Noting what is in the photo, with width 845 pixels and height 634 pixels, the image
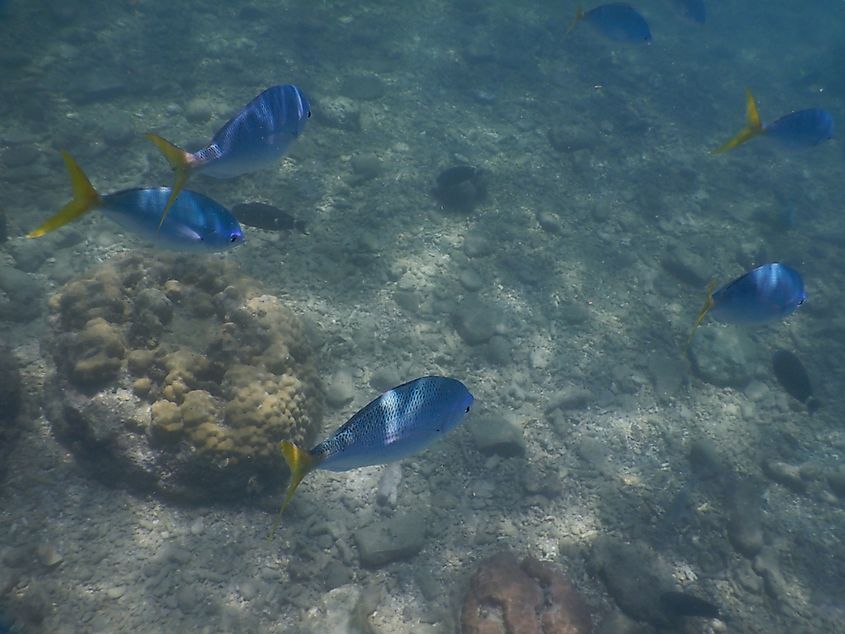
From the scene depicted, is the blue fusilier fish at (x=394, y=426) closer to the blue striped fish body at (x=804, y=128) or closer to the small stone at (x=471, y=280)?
the small stone at (x=471, y=280)

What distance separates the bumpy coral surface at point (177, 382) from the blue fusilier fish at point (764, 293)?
3768 mm

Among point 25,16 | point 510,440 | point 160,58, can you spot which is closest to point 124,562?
point 510,440

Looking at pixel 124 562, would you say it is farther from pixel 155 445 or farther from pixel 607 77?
pixel 607 77

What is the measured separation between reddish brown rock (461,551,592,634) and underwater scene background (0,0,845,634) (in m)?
0.03

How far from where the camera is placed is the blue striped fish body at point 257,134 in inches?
127

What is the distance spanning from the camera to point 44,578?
12.1 feet

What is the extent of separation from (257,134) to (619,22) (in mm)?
6020

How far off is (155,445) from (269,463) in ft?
3.19

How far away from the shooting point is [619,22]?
263 inches

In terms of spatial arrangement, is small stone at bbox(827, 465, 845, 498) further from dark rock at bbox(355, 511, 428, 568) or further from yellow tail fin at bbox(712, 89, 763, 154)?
dark rock at bbox(355, 511, 428, 568)

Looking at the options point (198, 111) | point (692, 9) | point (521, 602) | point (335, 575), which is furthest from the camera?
point (692, 9)

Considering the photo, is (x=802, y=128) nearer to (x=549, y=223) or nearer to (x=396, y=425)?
(x=549, y=223)

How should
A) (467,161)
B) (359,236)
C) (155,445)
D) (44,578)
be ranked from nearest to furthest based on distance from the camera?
(44,578)
(155,445)
(359,236)
(467,161)

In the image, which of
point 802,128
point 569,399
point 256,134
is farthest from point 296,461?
point 802,128
